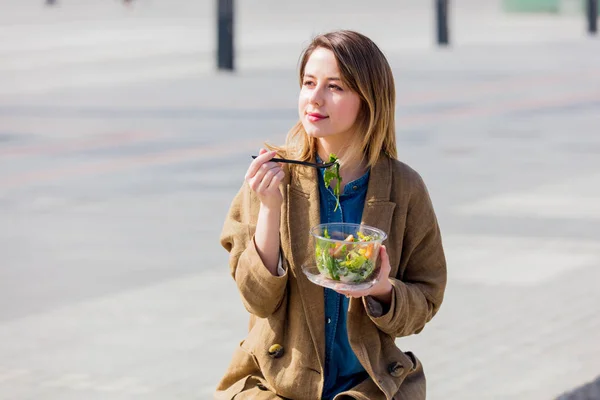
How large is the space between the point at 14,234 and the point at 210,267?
155 cm

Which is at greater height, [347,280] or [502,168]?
[347,280]

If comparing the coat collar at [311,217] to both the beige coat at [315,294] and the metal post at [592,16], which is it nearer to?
the beige coat at [315,294]

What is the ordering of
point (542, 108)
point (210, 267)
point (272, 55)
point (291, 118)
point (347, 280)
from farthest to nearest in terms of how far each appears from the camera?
point (272, 55) → point (542, 108) → point (291, 118) → point (210, 267) → point (347, 280)

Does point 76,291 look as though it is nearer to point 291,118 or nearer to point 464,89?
point 291,118

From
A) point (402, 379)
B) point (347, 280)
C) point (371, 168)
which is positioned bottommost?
point (402, 379)

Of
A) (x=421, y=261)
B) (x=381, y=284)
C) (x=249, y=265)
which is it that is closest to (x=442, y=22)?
(x=421, y=261)

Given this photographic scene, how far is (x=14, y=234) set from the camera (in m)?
8.12

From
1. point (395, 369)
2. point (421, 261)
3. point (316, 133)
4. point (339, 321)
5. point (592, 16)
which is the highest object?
point (316, 133)

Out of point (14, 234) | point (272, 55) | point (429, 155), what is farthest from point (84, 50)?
point (14, 234)

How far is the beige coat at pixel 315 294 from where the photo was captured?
3.18 m

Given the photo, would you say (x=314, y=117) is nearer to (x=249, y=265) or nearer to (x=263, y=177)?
(x=263, y=177)

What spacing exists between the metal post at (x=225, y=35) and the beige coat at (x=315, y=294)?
1641cm

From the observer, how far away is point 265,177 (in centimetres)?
306

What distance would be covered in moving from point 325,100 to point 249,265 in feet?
1.44
